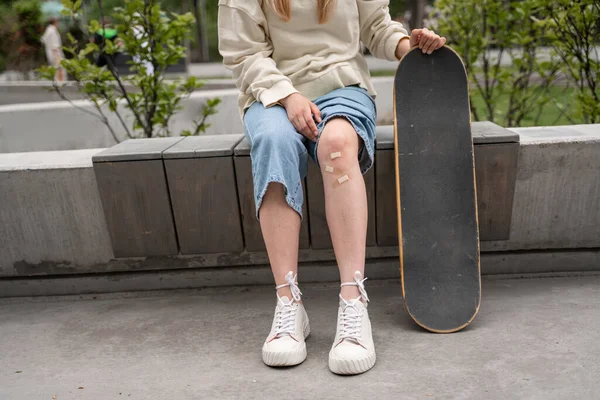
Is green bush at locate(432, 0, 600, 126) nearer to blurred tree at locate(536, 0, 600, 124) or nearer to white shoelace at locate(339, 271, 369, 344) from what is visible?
blurred tree at locate(536, 0, 600, 124)

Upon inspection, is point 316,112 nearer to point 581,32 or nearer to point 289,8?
point 289,8

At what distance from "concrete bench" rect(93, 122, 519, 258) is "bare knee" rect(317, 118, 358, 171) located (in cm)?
34

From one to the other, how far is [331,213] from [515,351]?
77 centimetres

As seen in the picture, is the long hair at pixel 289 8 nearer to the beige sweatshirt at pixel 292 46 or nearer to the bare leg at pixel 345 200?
the beige sweatshirt at pixel 292 46

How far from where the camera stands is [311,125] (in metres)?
2.07

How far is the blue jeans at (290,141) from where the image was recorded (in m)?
2.00

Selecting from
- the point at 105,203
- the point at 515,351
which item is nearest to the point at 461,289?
the point at 515,351

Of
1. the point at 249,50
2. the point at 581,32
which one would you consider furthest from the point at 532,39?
the point at 249,50

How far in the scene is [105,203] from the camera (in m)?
2.46

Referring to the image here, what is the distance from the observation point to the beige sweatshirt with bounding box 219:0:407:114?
2260 millimetres

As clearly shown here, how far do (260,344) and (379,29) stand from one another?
1.38m

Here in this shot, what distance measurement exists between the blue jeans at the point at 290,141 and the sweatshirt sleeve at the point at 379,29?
30cm

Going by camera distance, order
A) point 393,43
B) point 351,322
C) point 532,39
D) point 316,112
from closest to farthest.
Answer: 1. point 351,322
2. point 316,112
3. point 393,43
4. point 532,39

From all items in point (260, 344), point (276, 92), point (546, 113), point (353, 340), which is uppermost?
point (276, 92)
